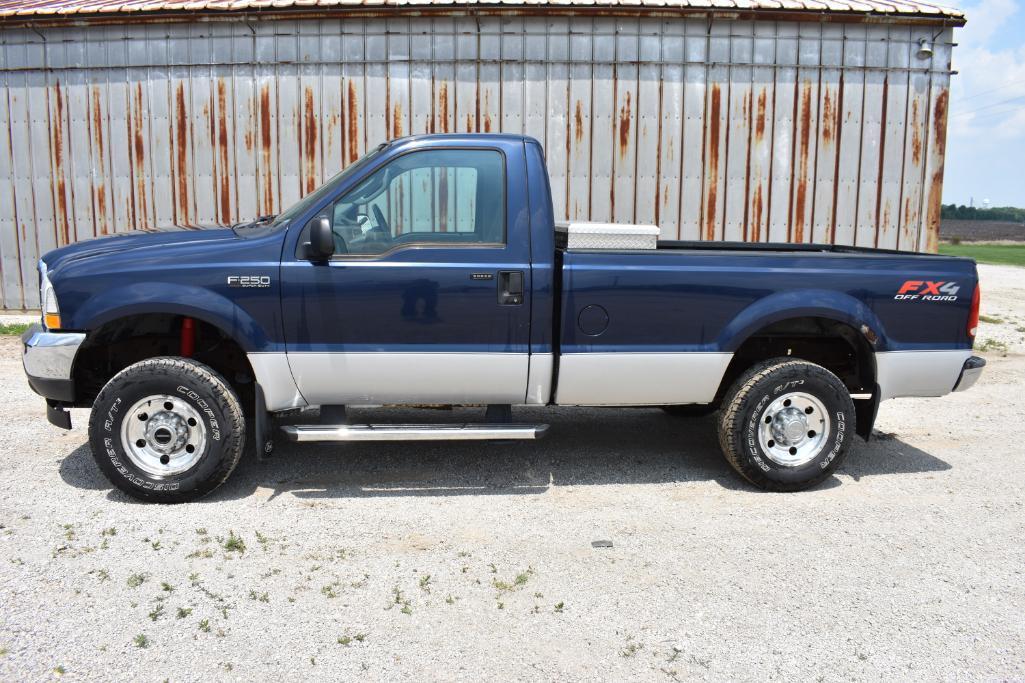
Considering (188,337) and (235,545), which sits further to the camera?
(188,337)

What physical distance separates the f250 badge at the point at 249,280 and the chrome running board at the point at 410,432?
812mm

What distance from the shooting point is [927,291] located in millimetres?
4867

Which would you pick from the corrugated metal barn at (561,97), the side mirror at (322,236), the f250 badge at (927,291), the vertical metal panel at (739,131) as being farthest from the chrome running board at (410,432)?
the vertical metal panel at (739,131)

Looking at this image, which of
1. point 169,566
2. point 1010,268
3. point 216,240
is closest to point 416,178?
point 216,240

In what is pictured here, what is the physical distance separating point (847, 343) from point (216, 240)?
4.00m

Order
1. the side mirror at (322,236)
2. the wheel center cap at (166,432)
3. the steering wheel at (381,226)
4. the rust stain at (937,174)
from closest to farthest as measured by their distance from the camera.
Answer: the side mirror at (322,236) < the wheel center cap at (166,432) < the steering wheel at (381,226) < the rust stain at (937,174)

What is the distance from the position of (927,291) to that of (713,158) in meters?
5.63

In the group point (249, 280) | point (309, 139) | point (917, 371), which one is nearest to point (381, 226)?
point (249, 280)

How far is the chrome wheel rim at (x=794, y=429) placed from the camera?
16.0ft

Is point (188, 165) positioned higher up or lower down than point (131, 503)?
higher up

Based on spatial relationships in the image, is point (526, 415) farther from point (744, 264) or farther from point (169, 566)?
point (169, 566)

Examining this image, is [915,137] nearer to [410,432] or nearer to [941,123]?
[941,123]

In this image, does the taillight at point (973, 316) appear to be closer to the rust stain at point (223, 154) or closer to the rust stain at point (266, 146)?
the rust stain at point (266, 146)

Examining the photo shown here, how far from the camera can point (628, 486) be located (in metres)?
5.01
